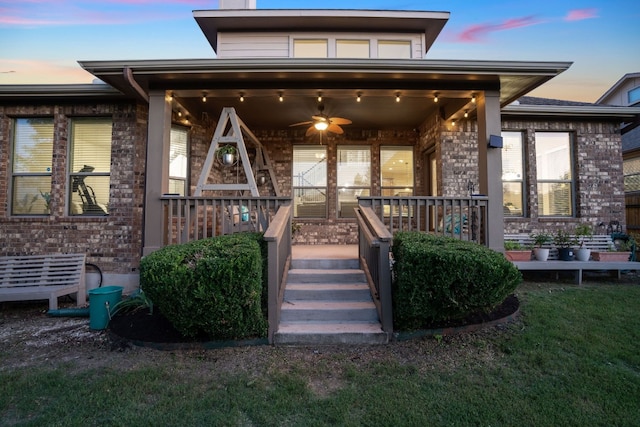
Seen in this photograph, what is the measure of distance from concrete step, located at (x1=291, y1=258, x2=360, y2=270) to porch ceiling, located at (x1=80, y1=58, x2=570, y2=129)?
260 cm

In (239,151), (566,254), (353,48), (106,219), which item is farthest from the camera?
(353,48)

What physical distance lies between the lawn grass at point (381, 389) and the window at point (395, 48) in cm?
641

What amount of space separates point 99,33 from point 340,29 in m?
7.68

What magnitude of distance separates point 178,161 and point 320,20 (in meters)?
4.32

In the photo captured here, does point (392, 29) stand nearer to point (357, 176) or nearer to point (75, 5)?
point (357, 176)

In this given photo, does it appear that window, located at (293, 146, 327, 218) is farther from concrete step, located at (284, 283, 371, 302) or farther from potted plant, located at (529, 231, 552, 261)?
potted plant, located at (529, 231, 552, 261)

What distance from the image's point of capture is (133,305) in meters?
4.14

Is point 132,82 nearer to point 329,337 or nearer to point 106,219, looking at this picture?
point 106,219

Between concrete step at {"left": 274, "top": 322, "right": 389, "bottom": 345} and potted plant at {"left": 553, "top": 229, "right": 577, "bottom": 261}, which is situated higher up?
potted plant at {"left": 553, "top": 229, "right": 577, "bottom": 261}

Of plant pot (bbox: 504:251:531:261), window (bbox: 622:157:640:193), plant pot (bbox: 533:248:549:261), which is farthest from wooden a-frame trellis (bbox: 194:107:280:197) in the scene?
window (bbox: 622:157:640:193)

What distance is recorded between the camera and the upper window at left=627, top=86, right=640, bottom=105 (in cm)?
1312

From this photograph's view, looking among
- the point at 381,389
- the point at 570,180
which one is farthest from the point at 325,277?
the point at 570,180

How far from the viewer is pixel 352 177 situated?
7652 millimetres

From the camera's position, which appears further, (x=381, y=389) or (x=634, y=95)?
(x=634, y=95)
